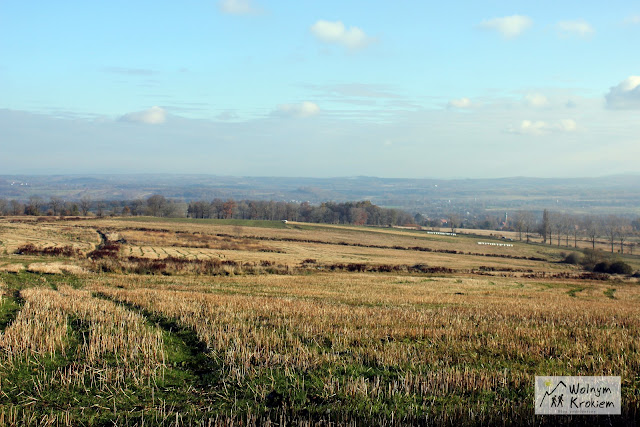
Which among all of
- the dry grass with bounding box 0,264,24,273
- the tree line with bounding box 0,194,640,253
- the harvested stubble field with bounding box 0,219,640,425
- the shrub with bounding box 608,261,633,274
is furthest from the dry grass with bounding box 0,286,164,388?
the tree line with bounding box 0,194,640,253

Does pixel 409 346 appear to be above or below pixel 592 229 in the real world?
above

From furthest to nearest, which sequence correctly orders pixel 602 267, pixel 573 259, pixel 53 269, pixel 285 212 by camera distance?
1. pixel 285 212
2. pixel 573 259
3. pixel 602 267
4. pixel 53 269

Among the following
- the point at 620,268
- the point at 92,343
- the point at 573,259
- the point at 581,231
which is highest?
the point at 92,343

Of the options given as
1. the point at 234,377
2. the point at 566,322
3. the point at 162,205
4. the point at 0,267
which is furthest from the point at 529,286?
the point at 162,205

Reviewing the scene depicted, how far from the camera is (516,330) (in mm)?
13609

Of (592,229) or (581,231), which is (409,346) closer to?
(592,229)

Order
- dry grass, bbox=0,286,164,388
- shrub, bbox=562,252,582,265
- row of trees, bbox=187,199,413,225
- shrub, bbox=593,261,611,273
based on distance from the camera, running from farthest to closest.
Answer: row of trees, bbox=187,199,413,225
shrub, bbox=562,252,582,265
shrub, bbox=593,261,611,273
dry grass, bbox=0,286,164,388

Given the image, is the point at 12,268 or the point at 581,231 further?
the point at 581,231

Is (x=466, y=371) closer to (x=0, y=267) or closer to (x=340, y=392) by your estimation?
(x=340, y=392)

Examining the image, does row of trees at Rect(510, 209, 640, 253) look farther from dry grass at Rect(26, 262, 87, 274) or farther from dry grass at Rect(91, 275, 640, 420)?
dry grass at Rect(26, 262, 87, 274)

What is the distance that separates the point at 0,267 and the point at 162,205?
129 m

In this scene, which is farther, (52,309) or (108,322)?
(52,309)

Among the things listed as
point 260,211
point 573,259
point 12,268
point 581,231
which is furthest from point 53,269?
point 260,211

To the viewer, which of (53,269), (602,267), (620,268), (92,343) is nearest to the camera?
(92,343)
